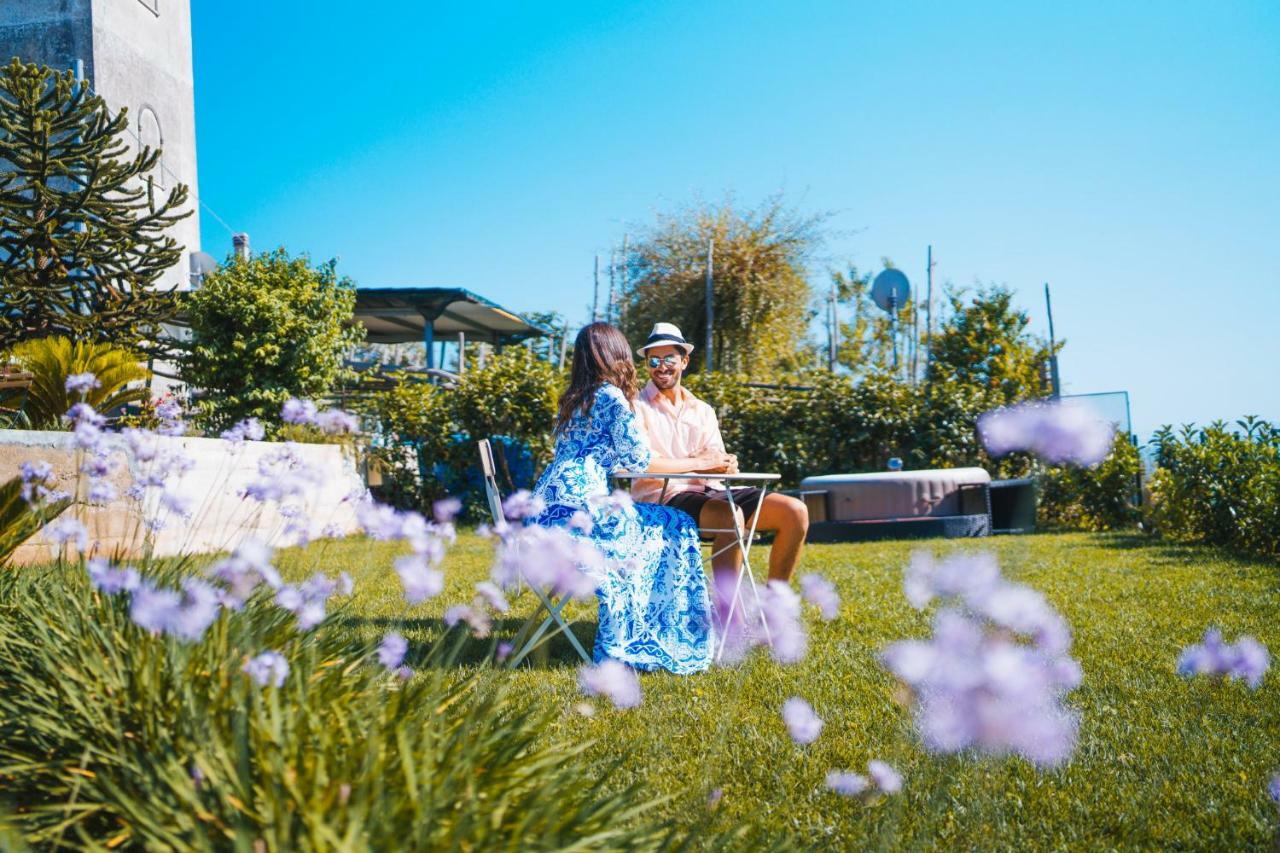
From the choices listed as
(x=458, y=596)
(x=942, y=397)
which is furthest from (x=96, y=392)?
(x=942, y=397)

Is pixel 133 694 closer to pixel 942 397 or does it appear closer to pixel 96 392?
pixel 96 392

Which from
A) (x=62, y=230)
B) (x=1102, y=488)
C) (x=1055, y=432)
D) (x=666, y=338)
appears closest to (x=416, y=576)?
(x=1055, y=432)

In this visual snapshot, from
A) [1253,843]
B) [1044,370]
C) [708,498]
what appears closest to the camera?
[1253,843]

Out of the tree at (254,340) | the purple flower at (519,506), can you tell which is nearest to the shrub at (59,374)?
the tree at (254,340)

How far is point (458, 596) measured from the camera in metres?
4.65

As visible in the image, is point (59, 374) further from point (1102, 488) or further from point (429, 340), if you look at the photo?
point (1102, 488)

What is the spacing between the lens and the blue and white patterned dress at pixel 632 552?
3.37 m

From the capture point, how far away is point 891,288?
11.8 m

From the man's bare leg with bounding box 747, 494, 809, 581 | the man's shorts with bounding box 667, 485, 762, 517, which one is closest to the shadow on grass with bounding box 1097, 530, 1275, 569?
the man's bare leg with bounding box 747, 494, 809, 581

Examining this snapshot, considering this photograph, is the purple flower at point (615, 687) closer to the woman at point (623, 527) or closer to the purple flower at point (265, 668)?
the woman at point (623, 527)

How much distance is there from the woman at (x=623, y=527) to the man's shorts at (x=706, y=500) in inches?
12.7

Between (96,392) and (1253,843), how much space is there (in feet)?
23.3

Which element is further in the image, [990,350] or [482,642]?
[990,350]

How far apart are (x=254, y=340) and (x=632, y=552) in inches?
275
